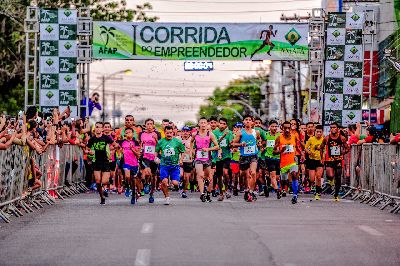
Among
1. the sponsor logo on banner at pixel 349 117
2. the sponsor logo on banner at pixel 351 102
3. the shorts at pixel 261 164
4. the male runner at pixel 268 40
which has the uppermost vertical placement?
the male runner at pixel 268 40

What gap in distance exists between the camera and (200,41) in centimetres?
3606

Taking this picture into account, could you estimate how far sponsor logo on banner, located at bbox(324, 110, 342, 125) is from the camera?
35375mm

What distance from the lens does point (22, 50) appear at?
51.4m

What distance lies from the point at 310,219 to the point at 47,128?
→ 9169mm

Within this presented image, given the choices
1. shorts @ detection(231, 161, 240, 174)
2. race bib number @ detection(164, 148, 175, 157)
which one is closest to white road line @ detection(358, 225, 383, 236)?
race bib number @ detection(164, 148, 175, 157)

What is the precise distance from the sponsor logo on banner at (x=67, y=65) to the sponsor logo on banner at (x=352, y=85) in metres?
8.59

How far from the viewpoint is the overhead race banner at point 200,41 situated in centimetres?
3606

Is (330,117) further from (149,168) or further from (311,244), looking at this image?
(311,244)

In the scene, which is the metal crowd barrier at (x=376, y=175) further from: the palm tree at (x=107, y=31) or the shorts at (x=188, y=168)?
the palm tree at (x=107, y=31)

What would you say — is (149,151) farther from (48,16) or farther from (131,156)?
(48,16)

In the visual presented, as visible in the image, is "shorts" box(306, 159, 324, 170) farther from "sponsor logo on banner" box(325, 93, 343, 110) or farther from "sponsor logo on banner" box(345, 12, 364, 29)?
"sponsor logo on banner" box(345, 12, 364, 29)

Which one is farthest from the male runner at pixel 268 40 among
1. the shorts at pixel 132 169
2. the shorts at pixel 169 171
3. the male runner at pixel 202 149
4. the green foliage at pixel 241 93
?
the green foliage at pixel 241 93

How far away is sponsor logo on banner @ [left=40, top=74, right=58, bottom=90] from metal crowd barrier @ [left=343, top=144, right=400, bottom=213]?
997 cm

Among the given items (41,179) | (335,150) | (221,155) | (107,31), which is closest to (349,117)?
(335,150)
